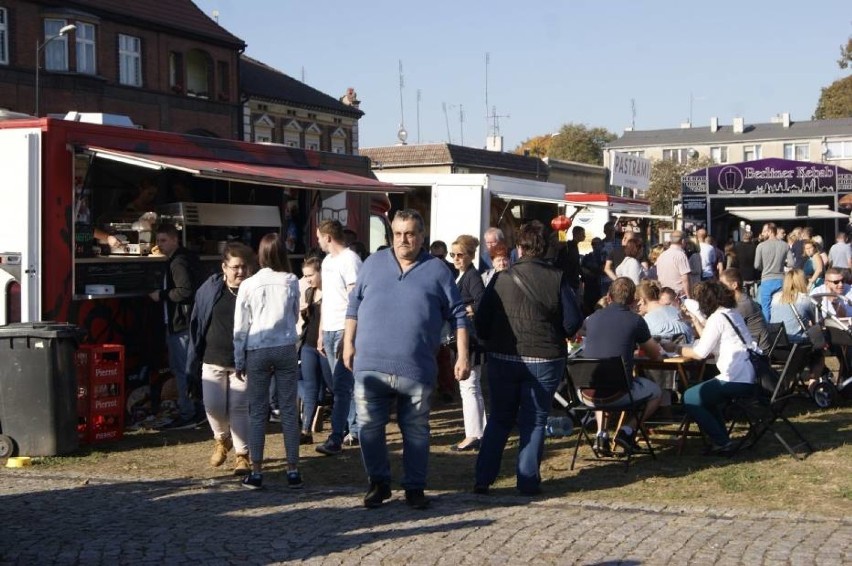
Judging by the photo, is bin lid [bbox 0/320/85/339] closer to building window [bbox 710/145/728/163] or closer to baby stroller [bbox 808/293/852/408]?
baby stroller [bbox 808/293/852/408]

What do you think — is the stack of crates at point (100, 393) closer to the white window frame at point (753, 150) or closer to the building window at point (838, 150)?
the building window at point (838, 150)

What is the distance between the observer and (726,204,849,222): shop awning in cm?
2656

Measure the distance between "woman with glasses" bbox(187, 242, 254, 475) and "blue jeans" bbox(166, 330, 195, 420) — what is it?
5.42 ft

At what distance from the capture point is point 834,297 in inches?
478

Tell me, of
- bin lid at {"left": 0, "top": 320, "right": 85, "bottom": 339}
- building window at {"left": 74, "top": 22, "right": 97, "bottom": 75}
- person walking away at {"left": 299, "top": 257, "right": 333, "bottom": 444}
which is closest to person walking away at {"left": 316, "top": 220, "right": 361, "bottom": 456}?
person walking away at {"left": 299, "top": 257, "right": 333, "bottom": 444}

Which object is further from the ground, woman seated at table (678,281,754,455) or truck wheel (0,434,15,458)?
woman seated at table (678,281,754,455)

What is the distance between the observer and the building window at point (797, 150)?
328 feet

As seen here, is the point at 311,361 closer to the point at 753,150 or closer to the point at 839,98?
the point at 839,98

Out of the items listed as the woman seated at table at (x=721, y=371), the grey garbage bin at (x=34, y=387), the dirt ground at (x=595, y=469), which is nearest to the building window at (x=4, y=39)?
the dirt ground at (x=595, y=469)

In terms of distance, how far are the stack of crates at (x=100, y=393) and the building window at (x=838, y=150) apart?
9339cm

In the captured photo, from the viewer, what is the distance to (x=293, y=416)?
7.85 meters

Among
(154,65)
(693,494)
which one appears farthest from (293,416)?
(154,65)

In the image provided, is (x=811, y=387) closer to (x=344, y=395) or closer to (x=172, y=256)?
(x=344, y=395)

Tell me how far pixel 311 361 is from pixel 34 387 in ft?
7.12
